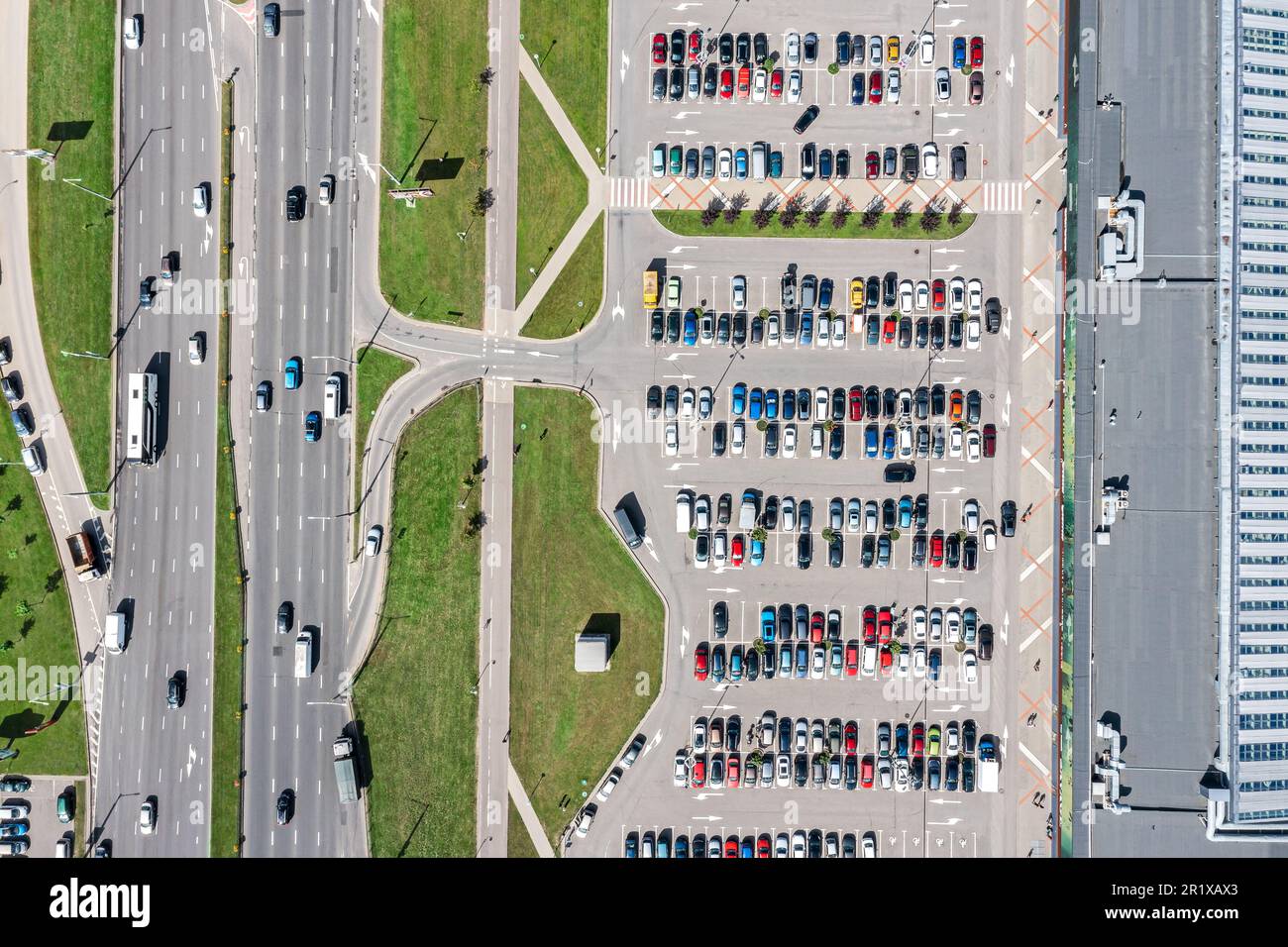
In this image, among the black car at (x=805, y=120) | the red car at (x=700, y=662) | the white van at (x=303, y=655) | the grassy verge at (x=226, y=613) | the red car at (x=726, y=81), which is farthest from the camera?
the black car at (x=805, y=120)

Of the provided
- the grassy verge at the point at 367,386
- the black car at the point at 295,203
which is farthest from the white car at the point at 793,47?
the black car at the point at 295,203

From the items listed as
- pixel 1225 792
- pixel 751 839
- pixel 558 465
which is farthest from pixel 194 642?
pixel 1225 792

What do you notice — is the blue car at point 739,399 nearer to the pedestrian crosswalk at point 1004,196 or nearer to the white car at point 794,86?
the white car at point 794,86

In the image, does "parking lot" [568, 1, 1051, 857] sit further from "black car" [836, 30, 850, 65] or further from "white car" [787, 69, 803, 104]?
"white car" [787, 69, 803, 104]

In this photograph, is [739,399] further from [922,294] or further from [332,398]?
[332,398]

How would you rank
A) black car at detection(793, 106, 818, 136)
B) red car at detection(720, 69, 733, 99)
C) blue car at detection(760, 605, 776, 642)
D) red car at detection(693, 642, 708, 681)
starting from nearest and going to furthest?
red car at detection(693, 642, 708, 681), red car at detection(720, 69, 733, 99), blue car at detection(760, 605, 776, 642), black car at detection(793, 106, 818, 136)

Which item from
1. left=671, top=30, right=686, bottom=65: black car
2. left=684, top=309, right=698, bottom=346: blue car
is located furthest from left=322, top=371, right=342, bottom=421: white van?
left=671, top=30, right=686, bottom=65: black car
